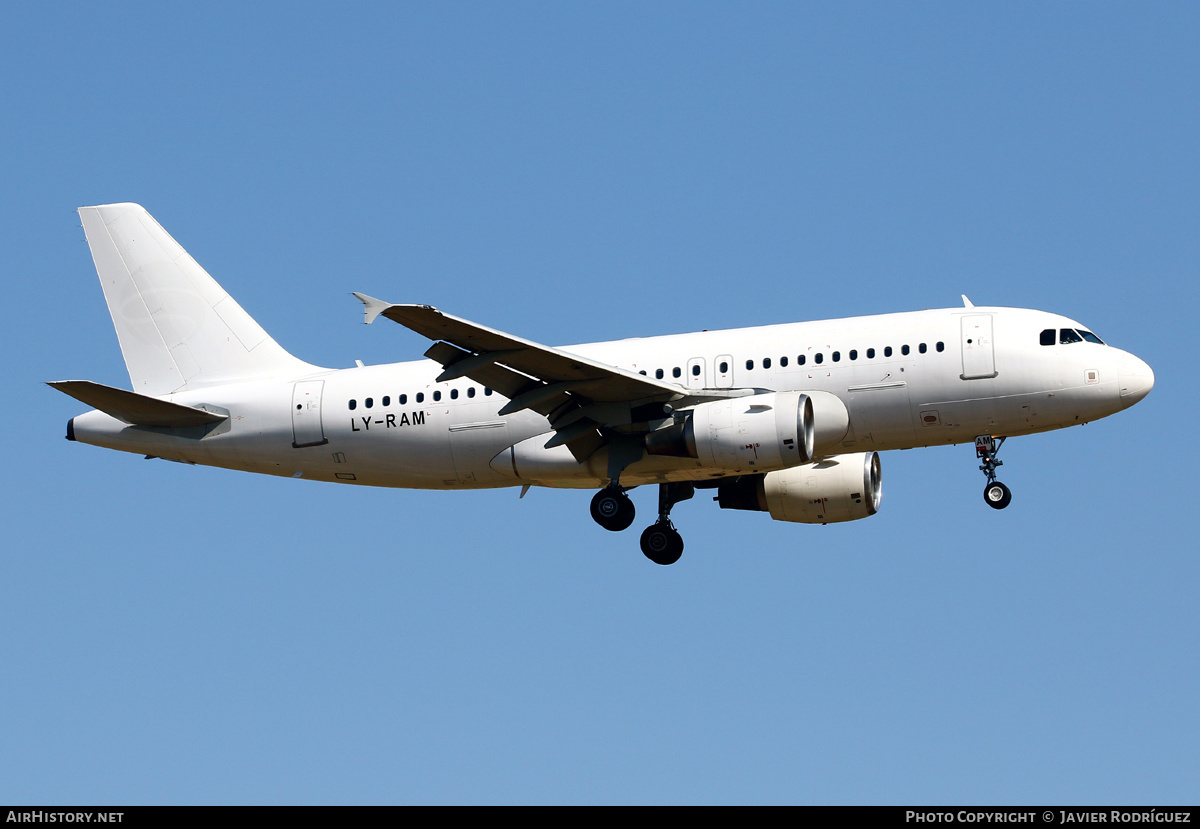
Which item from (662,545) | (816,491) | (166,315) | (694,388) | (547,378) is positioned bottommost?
(662,545)

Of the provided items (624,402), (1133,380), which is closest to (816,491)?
(624,402)

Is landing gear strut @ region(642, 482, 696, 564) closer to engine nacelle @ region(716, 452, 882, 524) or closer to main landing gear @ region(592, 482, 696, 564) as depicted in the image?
main landing gear @ region(592, 482, 696, 564)

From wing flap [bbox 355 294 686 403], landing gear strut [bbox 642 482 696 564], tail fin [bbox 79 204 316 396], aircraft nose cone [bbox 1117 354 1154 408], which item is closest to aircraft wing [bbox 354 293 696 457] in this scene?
wing flap [bbox 355 294 686 403]

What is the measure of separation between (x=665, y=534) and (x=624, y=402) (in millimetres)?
4417

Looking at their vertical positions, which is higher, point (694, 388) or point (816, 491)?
point (694, 388)

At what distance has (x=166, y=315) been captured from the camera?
41.2 m

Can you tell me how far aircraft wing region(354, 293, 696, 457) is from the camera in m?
31.8

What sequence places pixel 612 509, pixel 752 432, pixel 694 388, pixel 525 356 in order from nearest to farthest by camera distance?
pixel 525 356 → pixel 752 432 → pixel 694 388 → pixel 612 509

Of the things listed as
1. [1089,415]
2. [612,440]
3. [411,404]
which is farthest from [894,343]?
[411,404]

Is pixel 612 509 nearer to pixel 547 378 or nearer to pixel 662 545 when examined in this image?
pixel 662 545

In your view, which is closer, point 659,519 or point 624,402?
point 624,402

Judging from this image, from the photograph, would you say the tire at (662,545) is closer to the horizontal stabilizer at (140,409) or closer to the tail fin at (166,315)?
the tail fin at (166,315)
